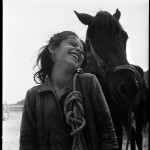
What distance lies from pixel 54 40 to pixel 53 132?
31 centimetres

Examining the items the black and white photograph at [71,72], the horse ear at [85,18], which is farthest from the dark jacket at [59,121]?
the horse ear at [85,18]

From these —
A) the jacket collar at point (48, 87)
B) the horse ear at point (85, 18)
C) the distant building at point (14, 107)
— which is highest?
the horse ear at point (85, 18)

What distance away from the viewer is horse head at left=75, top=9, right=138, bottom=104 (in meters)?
1.10

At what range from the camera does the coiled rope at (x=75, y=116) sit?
2.24 ft

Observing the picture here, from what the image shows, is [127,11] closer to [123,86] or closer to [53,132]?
[123,86]

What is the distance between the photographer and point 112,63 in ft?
3.90

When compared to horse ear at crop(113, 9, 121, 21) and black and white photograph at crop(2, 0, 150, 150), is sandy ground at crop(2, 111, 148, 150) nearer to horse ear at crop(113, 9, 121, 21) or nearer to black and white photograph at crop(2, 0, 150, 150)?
black and white photograph at crop(2, 0, 150, 150)

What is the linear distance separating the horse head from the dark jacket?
14.1 inches

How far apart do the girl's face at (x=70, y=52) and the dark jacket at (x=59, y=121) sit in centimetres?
6

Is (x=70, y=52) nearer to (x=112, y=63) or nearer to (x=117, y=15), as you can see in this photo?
(x=112, y=63)

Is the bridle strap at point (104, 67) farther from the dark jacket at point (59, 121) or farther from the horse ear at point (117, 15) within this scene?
the dark jacket at point (59, 121)

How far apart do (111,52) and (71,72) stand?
1.63 feet

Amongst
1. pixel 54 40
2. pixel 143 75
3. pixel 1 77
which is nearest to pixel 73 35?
pixel 54 40

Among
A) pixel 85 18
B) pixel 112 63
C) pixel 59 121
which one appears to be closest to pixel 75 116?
pixel 59 121
